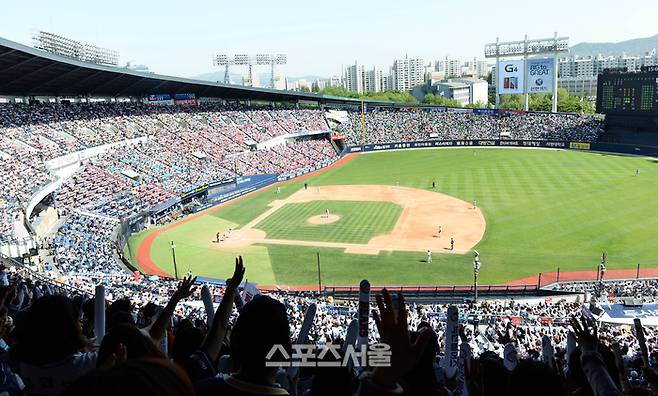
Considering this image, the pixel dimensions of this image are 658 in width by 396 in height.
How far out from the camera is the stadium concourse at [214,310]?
3.14m

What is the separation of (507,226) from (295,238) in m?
15.3

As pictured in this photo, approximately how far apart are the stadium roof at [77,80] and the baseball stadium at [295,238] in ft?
1.17

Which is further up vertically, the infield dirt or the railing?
the infield dirt

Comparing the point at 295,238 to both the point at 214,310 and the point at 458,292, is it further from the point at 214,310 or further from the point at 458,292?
A: the point at 214,310

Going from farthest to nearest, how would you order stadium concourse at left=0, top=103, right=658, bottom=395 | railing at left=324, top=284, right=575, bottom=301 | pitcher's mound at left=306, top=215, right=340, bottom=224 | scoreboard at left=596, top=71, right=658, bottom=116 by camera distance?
scoreboard at left=596, top=71, right=658, bottom=116 → pitcher's mound at left=306, top=215, right=340, bottom=224 → railing at left=324, top=284, right=575, bottom=301 → stadium concourse at left=0, top=103, right=658, bottom=395

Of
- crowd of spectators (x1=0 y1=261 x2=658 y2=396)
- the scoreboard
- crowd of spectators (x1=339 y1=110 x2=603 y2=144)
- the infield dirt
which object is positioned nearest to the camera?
crowd of spectators (x1=0 y1=261 x2=658 y2=396)

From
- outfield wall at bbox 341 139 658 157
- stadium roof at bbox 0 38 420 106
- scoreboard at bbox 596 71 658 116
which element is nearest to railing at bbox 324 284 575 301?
stadium roof at bbox 0 38 420 106

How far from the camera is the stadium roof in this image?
4050cm

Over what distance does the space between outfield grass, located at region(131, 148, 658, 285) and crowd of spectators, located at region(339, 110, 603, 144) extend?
545 inches

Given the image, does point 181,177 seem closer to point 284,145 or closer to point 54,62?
point 54,62

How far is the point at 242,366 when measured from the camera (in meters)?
3.10

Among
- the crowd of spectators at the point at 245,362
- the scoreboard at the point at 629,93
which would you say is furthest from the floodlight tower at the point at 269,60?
the crowd of spectators at the point at 245,362

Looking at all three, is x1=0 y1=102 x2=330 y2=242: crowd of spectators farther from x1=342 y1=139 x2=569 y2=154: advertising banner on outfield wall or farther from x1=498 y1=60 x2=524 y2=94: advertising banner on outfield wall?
x1=498 y1=60 x2=524 y2=94: advertising banner on outfield wall

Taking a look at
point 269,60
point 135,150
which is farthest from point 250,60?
point 135,150
